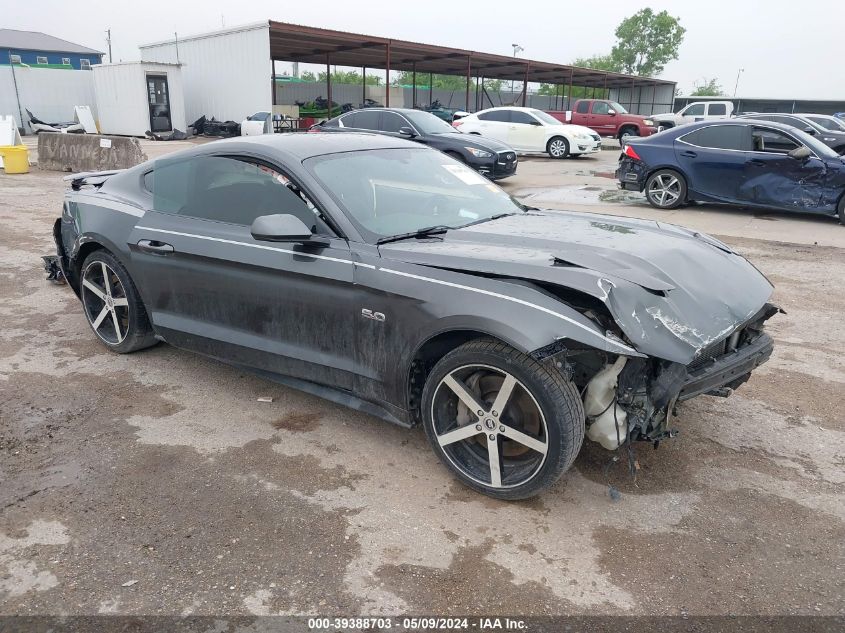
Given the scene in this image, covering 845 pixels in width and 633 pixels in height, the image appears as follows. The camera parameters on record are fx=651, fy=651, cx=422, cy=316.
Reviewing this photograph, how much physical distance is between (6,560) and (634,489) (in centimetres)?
278

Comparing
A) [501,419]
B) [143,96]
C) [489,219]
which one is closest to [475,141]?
[489,219]

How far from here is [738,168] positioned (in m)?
10.5

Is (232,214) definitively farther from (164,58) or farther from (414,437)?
(164,58)

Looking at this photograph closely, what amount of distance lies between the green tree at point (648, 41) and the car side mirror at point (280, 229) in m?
91.7

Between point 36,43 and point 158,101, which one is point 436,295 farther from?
point 36,43

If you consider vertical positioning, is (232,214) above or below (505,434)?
above

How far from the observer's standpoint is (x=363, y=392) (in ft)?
11.1

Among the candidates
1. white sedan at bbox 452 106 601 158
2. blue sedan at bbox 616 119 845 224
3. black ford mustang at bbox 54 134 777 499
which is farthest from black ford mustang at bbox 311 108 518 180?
black ford mustang at bbox 54 134 777 499

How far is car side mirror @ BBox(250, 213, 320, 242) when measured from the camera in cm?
327

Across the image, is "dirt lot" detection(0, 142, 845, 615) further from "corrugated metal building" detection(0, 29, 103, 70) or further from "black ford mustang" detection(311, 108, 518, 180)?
"corrugated metal building" detection(0, 29, 103, 70)

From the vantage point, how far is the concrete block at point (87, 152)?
1421cm

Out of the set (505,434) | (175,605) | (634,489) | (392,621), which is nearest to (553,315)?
(505,434)

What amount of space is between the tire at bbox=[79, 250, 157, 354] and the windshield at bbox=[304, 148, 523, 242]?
1759 mm

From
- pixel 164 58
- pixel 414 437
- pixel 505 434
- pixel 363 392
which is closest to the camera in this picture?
pixel 505 434
